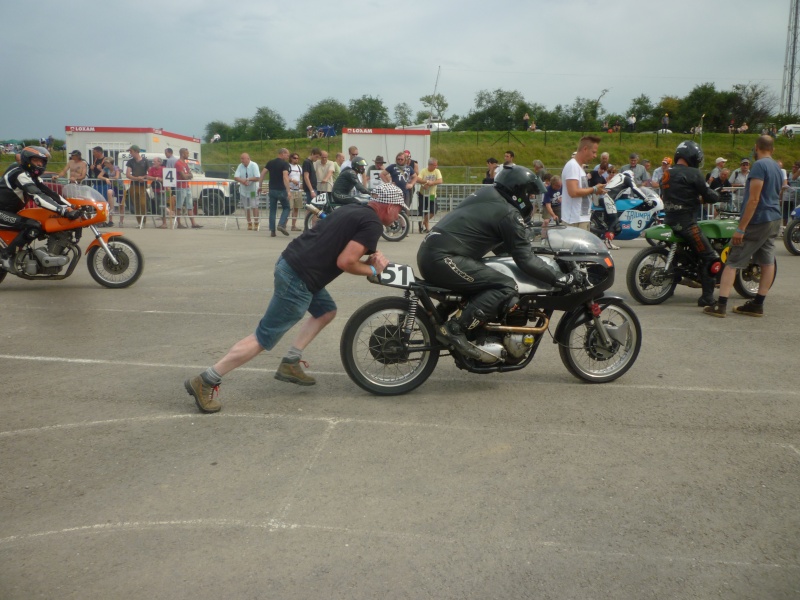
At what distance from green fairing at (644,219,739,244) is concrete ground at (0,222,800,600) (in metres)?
2.20

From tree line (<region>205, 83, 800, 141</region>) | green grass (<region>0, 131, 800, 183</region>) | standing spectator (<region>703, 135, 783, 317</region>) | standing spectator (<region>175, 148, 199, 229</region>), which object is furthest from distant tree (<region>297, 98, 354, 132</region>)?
standing spectator (<region>703, 135, 783, 317</region>)

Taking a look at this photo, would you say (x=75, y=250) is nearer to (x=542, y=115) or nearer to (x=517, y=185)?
(x=517, y=185)

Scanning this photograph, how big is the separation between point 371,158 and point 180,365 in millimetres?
22618

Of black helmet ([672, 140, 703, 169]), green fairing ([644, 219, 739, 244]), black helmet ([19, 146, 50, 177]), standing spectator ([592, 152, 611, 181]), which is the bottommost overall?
green fairing ([644, 219, 739, 244])

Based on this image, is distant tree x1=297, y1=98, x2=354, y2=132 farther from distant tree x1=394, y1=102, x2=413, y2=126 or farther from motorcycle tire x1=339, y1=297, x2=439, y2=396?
motorcycle tire x1=339, y1=297, x2=439, y2=396

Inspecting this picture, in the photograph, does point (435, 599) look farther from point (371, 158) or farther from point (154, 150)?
point (154, 150)

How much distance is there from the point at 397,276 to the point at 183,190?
17.1 m

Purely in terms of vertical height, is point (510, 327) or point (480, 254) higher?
point (480, 254)

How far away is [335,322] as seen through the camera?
28.1 ft

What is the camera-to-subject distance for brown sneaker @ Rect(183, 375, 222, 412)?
208 inches

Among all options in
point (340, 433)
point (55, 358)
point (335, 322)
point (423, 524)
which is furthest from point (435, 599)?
point (335, 322)

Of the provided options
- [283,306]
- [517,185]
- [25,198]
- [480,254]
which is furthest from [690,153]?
[25,198]

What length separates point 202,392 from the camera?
5.30m

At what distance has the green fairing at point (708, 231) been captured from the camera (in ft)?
30.9
